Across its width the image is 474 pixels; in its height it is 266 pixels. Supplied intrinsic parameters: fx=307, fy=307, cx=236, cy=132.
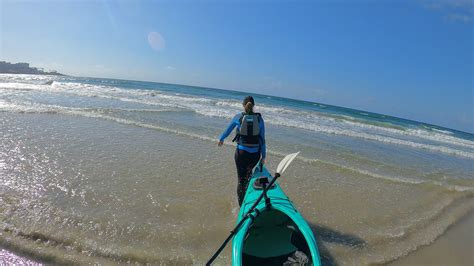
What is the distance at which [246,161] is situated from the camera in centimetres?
491

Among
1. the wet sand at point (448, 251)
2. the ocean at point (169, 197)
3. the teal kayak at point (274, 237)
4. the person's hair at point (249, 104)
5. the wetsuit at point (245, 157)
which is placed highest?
the person's hair at point (249, 104)

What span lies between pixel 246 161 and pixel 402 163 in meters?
8.09

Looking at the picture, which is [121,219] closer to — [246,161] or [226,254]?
[226,254]

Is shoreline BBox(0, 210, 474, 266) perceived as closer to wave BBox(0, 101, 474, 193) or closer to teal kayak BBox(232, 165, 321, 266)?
teal kayak BBox(232, 165, 321, 266)

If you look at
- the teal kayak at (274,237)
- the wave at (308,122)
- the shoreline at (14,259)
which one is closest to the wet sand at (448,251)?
the teal kayak at (274,237)

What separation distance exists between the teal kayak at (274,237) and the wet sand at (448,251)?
1.49 m

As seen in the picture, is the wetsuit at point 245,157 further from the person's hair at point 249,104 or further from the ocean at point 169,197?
the ocean at point 169,197

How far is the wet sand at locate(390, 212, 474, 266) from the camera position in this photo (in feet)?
13.7

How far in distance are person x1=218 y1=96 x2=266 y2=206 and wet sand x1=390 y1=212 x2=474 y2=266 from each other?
2.33m

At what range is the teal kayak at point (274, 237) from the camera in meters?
3.14

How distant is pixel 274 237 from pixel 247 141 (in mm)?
1580

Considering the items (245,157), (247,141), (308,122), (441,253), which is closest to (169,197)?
(245,157)

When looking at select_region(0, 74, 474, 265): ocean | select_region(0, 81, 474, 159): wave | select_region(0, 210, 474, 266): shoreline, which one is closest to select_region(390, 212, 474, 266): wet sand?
select_region(0, 210, 474, 266): shoreline

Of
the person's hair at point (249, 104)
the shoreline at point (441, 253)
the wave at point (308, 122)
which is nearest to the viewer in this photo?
the shoreline at point (441, 253)
